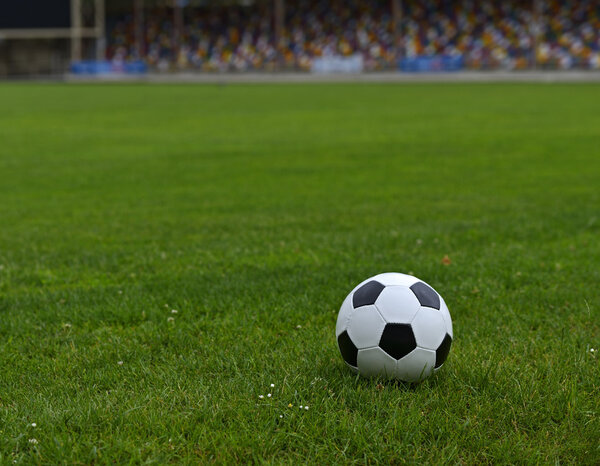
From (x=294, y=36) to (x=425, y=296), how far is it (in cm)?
5873

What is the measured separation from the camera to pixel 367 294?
10.8 feet

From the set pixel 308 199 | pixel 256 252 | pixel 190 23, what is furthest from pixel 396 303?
pixel 190 23

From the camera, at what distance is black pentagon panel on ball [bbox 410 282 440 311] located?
10.6 ft

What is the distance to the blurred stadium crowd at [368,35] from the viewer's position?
4862cm

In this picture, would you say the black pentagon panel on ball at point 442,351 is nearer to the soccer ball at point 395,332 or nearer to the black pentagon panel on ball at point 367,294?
the soccer ball at point 395,332

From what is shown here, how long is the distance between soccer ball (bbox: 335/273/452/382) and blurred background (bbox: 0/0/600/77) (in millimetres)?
44428

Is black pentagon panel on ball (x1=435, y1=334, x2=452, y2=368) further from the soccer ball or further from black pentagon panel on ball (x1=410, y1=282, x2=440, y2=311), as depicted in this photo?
black pentagon panel on ball (x1=410, y1=282, x2=440, y2=311)

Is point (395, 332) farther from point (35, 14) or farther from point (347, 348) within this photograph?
point (35, 14)

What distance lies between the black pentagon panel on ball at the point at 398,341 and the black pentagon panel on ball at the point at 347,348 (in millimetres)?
141

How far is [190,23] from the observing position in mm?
65812

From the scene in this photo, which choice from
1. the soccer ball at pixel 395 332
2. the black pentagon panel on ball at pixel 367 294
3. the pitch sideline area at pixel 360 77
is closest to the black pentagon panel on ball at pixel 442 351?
the soccer ball at pixel 395 332

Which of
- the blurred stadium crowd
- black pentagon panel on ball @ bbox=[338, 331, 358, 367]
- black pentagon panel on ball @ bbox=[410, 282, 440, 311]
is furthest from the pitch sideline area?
black pentagon panel on ball @ bbox=[338, 331, 358, 367]

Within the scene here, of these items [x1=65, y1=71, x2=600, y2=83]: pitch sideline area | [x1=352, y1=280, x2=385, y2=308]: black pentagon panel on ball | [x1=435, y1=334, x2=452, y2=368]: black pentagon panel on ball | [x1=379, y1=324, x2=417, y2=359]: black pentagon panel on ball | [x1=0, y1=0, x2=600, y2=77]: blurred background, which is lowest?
[x1=65, y1=71, x2=600, y2=83]: pitch sideline area

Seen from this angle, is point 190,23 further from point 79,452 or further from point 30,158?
point 79,452
